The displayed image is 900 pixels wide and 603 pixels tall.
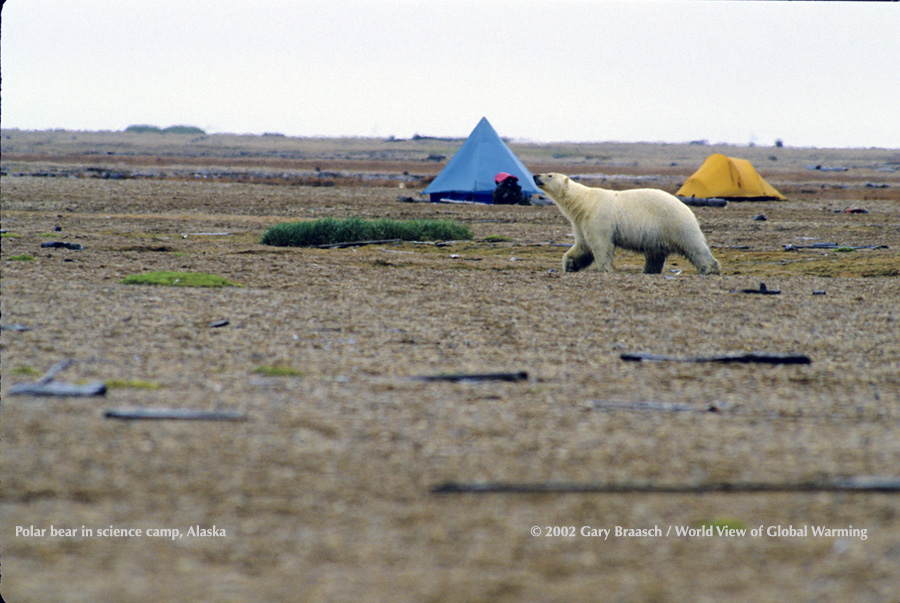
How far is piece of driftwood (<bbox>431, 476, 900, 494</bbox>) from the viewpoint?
398 cm

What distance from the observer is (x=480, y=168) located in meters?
26.2

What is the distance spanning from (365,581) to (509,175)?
2330cm

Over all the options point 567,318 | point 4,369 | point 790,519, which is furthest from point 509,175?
point 790,519

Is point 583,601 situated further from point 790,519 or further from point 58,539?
point 58,539

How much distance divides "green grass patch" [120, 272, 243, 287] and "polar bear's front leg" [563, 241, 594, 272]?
15.8 ft

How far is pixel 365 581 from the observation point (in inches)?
123

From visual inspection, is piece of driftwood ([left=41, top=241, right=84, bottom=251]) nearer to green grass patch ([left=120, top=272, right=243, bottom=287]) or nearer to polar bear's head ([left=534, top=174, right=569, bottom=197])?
green grass patch ([left=120, top=272, right=243, bottom=287])

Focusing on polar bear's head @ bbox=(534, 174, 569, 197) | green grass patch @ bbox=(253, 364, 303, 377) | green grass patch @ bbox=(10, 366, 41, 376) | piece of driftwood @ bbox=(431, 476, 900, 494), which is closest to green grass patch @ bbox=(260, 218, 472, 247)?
polar bear's head @ bbox=(534, 174, 569, 197)

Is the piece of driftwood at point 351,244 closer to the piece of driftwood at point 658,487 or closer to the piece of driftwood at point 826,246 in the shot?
the piece of driftwood at point 826,246

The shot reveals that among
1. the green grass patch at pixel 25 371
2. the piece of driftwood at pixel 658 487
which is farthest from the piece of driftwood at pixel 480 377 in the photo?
the green grass patch at pixel 25 371

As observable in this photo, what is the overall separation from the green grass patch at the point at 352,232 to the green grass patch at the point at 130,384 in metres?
9.92

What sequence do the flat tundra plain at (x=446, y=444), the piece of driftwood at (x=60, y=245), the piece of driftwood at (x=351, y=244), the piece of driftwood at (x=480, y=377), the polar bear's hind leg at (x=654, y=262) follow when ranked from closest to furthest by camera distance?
the flat tundra plain at (x=446, y=444) → the piece of driftwood at (x=480, y=377) → the polar bear's hind leg at (x=654, y=262) → the piece of driftwood at (x=60, y=245) → the piece of driftwood at (x=351, y=244)

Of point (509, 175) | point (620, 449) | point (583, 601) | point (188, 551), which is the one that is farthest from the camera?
point (509, 175)

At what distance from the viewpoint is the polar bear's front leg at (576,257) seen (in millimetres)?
12484
